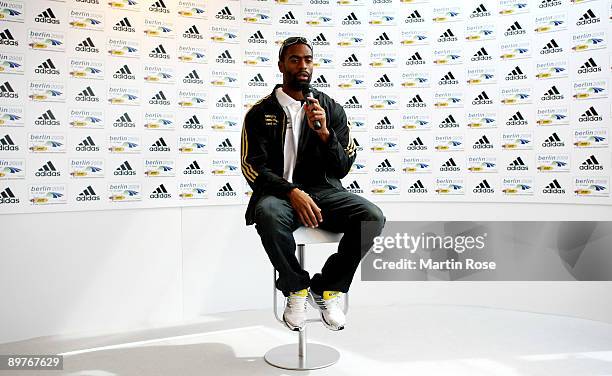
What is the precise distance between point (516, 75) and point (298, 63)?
1.74 m

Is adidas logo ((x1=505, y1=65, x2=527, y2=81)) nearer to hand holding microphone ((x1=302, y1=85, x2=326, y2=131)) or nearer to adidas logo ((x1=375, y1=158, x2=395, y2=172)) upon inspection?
adidas logo ((x1=375, y1=158, x2=395, y2=172))

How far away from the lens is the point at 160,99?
3000 millimetres

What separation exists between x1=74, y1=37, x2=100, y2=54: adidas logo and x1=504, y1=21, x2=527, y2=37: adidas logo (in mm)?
2569

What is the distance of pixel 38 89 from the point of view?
2678mm

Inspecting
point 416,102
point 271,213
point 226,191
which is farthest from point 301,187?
point 416,102

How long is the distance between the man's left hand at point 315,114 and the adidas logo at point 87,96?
1414 mm

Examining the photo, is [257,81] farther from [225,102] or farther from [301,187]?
[301,187]

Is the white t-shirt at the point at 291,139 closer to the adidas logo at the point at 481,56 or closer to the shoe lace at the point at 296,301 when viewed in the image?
the shoe lace at the point at 296,301

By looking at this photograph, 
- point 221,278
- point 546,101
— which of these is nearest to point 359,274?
point 221,278

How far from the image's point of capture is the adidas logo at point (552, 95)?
3.09 metres

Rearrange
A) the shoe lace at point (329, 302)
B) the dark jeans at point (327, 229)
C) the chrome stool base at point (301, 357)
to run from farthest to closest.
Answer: the chrome stool base at point (301, 357) → the shoe lace at point (329, 302) → the dark jeans at point (327, 229)

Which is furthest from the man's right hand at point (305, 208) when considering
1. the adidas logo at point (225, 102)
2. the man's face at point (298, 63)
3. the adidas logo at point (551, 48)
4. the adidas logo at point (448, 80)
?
the adidas logo at point (551, 48)

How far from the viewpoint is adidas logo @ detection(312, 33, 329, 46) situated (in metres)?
3.35

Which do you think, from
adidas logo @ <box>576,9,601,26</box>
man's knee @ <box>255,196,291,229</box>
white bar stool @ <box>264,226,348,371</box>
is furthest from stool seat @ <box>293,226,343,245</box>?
adidas logo @ <box>576,9,601,26</box>
